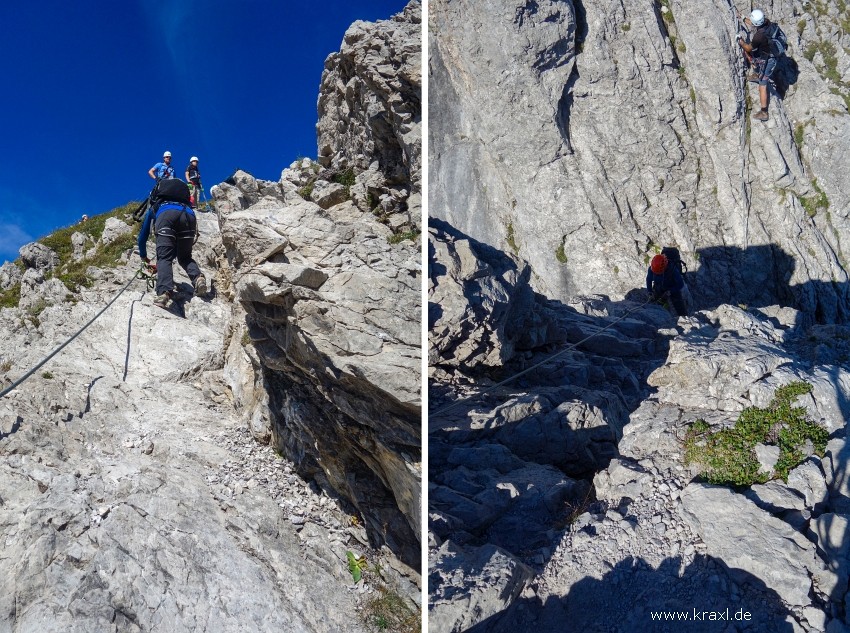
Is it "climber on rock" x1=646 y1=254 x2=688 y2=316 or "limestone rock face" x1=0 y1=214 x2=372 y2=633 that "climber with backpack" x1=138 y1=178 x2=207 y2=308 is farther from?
"climber on rock" x1=646 y1=254 x2=688 y2=316

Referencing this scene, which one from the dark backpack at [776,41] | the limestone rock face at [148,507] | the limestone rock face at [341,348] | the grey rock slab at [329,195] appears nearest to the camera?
the limestone rock face at [148,507]

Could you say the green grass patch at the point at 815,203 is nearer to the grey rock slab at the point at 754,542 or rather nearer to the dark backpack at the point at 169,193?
the grey rock slab at the point at 754,542

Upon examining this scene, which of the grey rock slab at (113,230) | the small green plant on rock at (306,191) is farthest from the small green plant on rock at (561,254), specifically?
the grey rock slab at (113,230)

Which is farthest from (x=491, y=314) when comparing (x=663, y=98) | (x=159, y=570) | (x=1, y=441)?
(x=663, y=98)

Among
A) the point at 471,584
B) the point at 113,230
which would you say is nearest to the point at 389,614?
the point at 471,584

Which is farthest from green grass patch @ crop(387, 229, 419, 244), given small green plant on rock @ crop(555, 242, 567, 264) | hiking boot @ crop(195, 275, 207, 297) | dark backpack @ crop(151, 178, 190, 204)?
small green plant on rock @ crop(555, 242, 567, 264)

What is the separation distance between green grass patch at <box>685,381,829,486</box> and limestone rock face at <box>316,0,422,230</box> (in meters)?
5.30

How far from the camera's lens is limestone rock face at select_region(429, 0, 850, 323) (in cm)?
2809

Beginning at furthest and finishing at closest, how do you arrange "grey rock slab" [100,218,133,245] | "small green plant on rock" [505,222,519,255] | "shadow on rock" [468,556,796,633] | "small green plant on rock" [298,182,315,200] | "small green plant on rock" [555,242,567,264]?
"small green plant on rock" [505,222,519,255]
"small green plant on rock" [555,242,567,264]
"grey rock slab" [100,218,133,245]
"small green plant on rock" [298,182,315,200]
"shadow on rock" [468,556,796,633]

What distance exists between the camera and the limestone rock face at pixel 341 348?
623cm

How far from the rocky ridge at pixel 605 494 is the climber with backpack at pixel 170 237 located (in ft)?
17.7

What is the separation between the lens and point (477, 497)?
24.5ft

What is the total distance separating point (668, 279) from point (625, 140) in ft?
41.5

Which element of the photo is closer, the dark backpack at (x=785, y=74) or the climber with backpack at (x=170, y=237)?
the climber with backpack at (x=170, y=237)
